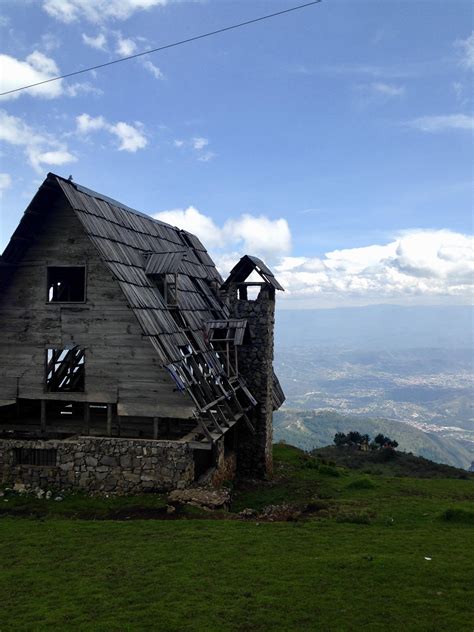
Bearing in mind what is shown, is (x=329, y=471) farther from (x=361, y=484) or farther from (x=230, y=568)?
(x=230, y=568)

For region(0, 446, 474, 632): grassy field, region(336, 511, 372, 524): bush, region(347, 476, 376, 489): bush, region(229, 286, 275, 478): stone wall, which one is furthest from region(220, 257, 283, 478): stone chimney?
region(336, 511, 372, 524): bush

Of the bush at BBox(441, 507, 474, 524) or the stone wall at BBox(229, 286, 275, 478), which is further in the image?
the stone wall at BBox(229, 286, 275, 478)

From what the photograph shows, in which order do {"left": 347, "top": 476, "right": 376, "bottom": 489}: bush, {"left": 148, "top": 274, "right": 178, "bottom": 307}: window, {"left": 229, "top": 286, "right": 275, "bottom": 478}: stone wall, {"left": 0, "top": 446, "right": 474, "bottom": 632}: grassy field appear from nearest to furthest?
{"left": 0, "top": 446, "right": 474, "bottom": 632}: grassy field
{"left": 148, "top": 274, "right": 178, "bottom": 307}: window
{"left": 347, "top": 476, "right": 376, "bottom": 489}: bush
{"left": 229, "top": 286, "right": 275, "bottom": 478}: stone wall

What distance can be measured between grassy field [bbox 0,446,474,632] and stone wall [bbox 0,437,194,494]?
0.85 metres

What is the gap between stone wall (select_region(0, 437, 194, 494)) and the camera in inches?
784

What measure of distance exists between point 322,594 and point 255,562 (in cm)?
238

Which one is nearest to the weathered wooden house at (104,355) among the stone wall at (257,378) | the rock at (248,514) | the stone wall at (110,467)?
the stone wall at (110,467)

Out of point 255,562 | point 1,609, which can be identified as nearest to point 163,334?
point 255,562

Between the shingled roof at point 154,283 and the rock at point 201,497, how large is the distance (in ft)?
9.68

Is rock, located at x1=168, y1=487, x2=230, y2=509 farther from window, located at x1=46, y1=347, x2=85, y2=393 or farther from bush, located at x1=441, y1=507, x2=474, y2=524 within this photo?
window, located at x1=46, y1=347, x2=85, y2=393

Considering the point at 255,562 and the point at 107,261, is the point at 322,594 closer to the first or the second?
the point at 255,562

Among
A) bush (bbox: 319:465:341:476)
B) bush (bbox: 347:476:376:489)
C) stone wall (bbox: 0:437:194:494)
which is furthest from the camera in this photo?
bush (bbox: 319:465:341:476)

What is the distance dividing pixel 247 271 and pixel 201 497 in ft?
46.9

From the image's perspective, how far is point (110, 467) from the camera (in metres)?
20.3
